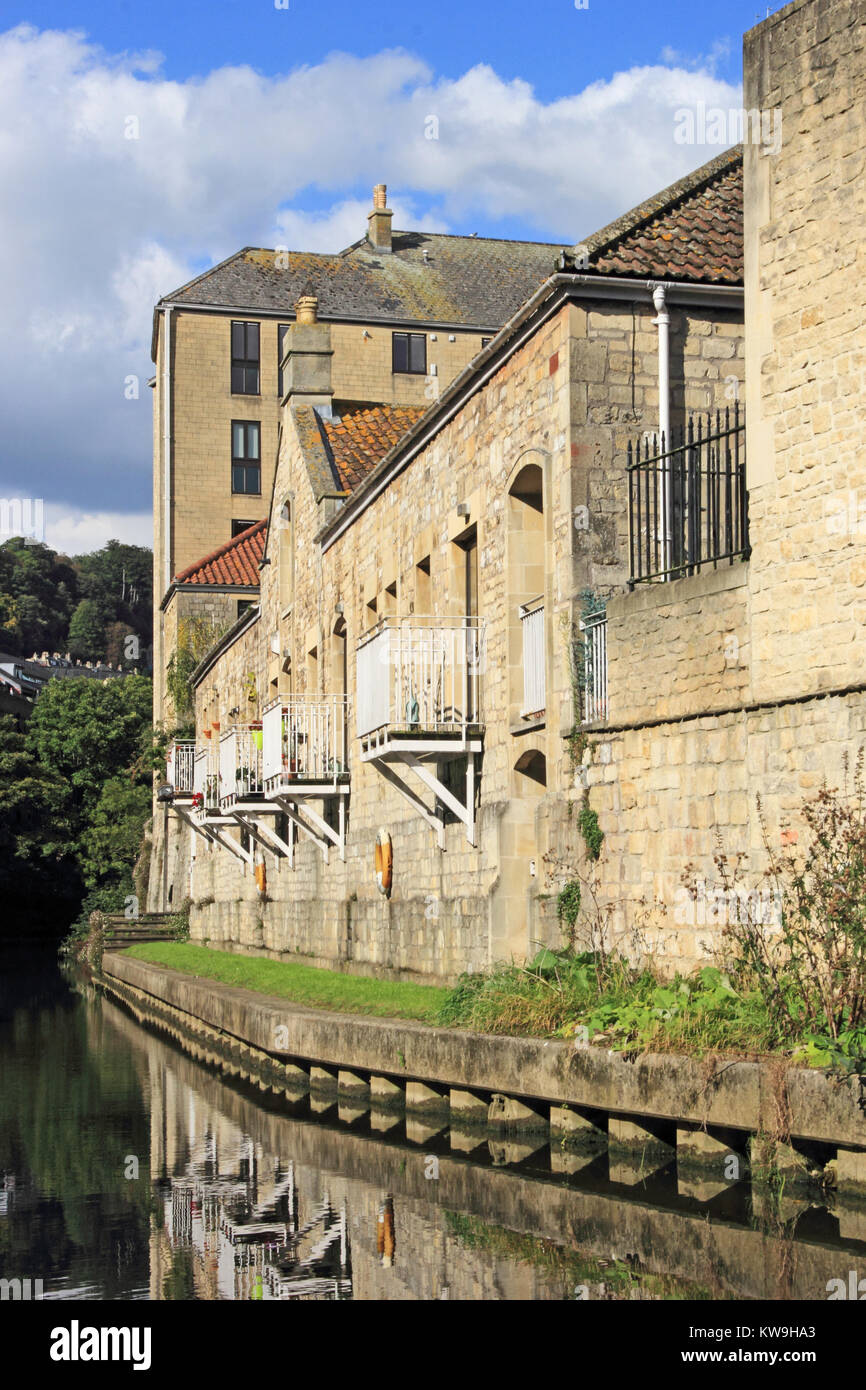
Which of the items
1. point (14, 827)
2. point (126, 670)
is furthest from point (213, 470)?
point (126, 670)

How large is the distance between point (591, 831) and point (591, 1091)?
3.19 meters

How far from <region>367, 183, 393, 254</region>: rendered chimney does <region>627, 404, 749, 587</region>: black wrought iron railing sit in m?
42.2

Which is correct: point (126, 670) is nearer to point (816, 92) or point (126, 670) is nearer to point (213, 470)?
point (213, 470)

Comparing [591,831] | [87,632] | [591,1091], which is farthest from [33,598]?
[591,1091]

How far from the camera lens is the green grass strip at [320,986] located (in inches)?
593

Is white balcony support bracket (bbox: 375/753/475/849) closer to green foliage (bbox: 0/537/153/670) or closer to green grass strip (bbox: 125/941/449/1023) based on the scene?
green grass strip (bbox: 125/941/449/1023)

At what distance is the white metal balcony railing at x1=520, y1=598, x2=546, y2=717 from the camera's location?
15.7 metres

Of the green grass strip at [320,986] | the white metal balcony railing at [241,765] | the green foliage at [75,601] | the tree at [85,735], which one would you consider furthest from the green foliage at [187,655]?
the green foliage at [75,601]

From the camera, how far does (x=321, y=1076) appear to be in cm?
1516

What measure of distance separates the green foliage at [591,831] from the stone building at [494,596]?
24 centimetres

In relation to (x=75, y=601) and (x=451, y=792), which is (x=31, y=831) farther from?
(x=75, y=601)

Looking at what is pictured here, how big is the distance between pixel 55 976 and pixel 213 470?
18.9 meters

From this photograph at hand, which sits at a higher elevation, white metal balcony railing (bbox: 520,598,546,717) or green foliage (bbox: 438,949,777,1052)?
white metal balcony railing (bbox: 520,598,546,717)

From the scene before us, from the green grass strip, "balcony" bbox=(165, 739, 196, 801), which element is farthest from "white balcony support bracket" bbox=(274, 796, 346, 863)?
"balcony" bbox=(165, 739, 196, 801)
